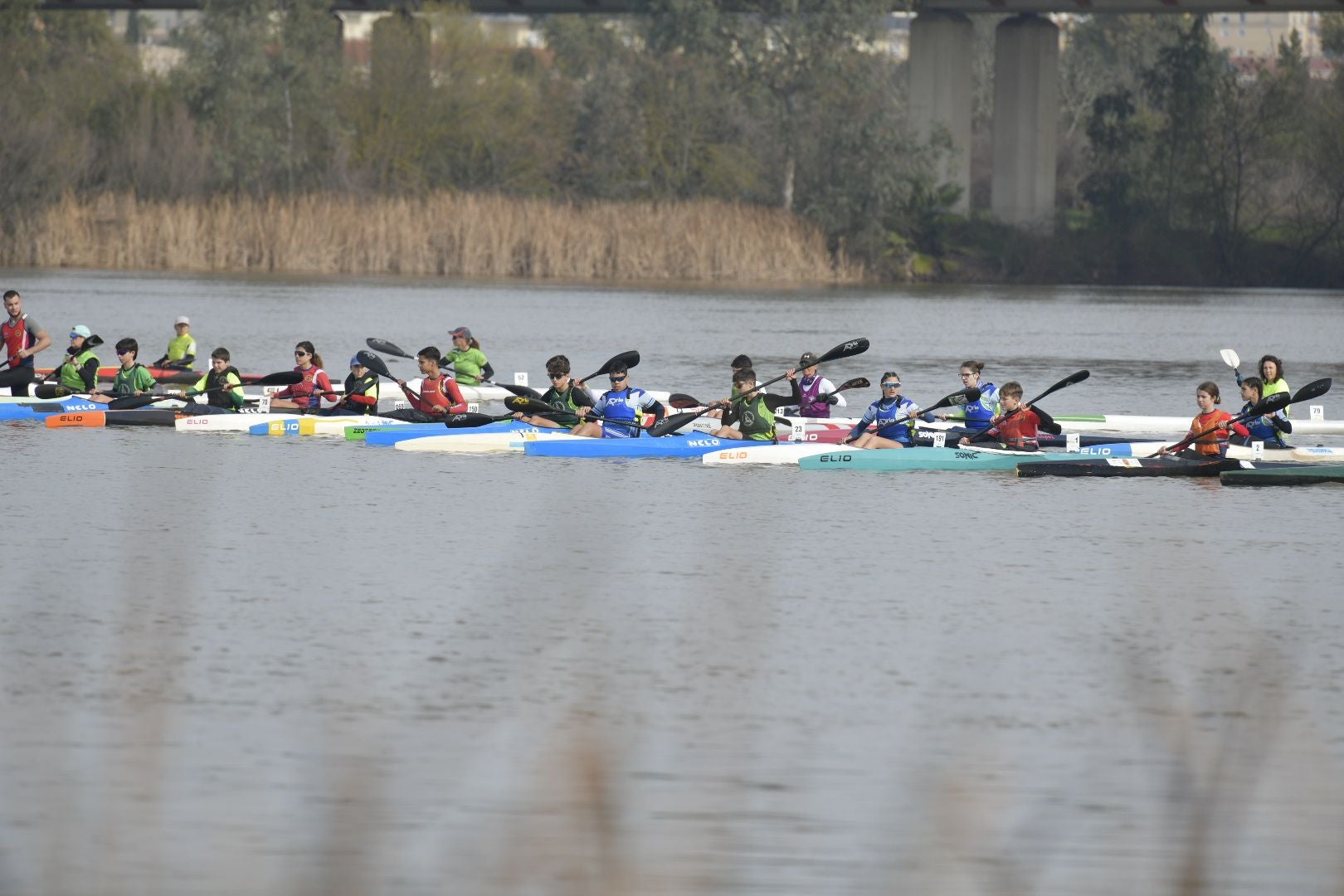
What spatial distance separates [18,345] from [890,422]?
11.1 meters

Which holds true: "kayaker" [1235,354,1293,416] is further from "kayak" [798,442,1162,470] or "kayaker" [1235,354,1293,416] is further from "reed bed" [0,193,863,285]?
"reed bed" [0,193,863,285]

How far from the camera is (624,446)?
21.5 meters

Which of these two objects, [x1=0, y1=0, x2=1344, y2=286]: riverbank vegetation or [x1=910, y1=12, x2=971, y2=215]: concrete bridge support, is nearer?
[x1=0, y1=0, x2=1344, y2=286]: riverbank vegetation

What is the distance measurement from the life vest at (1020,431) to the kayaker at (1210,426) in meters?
1.31

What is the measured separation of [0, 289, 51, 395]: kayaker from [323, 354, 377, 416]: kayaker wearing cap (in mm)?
4268

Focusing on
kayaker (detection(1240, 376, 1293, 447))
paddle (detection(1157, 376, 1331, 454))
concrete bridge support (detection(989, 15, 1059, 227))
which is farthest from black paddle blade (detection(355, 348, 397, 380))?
concrete bridge support (detection(989, 15, 1059, 227))

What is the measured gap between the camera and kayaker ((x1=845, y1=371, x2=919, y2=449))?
829 inches

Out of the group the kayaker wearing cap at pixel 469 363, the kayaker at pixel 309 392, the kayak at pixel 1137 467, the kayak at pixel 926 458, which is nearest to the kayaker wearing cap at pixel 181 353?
the kayaker at pixel 309 392

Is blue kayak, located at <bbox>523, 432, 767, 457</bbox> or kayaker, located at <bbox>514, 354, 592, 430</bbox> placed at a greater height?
kayaker, located at <bbox>514, 354, 592, 430</bbox>

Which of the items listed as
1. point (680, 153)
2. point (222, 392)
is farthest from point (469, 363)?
point (680, 153)

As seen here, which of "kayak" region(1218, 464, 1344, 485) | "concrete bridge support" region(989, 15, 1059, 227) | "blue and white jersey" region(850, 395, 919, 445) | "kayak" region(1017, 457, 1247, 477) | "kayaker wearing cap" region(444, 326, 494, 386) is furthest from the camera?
"concrete bridge support" region(989, 15, 1059, 227)

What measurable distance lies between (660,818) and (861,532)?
8.81 metres

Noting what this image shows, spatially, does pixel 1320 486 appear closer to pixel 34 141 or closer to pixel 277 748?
pixel 277 748

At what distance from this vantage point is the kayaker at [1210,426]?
65.1ft
